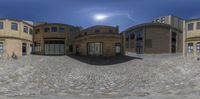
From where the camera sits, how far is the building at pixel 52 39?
4072cm

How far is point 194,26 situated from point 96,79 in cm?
2315

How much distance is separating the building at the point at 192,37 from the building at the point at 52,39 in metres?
23.8

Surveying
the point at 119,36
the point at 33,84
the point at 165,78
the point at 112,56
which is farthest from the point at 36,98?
the point at 119,36

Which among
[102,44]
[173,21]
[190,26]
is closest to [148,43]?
[173,21]

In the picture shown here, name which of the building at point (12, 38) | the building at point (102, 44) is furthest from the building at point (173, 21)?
the building at point (12, 38)

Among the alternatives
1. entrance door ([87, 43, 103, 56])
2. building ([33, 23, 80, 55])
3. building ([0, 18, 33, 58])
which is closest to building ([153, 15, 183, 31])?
entrance door ([87, 43, 103, 56])

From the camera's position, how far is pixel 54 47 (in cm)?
4112

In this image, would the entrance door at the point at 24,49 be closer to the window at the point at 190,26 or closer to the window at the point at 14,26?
the window at the point at 14,26

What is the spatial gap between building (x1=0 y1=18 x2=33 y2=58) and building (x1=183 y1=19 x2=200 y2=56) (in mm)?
31018

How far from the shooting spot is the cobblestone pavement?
14484mm

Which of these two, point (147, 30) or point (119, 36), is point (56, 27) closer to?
point (119, 36)

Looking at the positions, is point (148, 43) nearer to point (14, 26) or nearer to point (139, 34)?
point (139, 34)

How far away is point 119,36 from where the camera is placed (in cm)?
3588

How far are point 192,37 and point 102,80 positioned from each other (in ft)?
73.6
